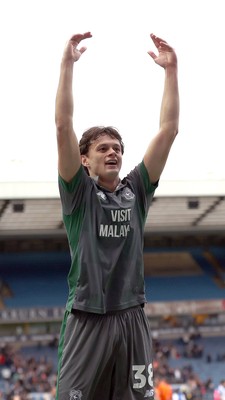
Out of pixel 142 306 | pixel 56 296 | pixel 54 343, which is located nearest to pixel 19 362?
pixel 54 343

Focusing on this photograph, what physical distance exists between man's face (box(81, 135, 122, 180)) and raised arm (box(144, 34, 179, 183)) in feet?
0.64

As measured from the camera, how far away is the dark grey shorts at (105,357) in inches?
144

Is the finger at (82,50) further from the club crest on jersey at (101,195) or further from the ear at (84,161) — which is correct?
the club crest on jersey at (101,195)

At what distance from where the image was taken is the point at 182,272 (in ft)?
92.9

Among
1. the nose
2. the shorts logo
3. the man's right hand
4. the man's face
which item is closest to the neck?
the man's face

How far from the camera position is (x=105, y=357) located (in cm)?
367

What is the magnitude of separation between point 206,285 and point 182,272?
3.11ft

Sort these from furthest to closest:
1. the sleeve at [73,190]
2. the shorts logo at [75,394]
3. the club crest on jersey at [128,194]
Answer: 1. the club crest on jersey at [128,194]
2. the sleeve at [73,190]
3. the shorts logo at [75,394]

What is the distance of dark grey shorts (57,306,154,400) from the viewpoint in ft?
12.0

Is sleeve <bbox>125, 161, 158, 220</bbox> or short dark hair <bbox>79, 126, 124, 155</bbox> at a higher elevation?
short dark hair <bbox>79, 126, 124, 155</bbox>

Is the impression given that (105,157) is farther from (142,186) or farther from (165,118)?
(165,118)

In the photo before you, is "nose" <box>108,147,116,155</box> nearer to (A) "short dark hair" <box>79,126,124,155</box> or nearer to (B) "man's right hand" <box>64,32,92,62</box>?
(A) "short dark hair" <box>79,126,124,155</box>

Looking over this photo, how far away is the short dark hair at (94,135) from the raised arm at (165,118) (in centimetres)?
17

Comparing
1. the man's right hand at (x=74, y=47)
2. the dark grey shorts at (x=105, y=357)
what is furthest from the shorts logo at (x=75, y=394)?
the man's right hand at (x=74, y=47)
